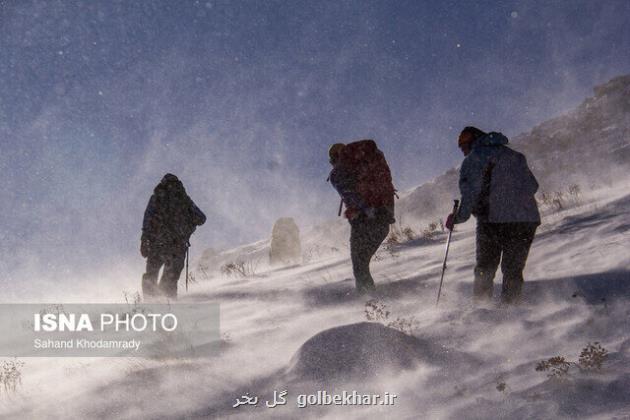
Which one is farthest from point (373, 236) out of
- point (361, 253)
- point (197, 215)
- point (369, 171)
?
point (197, 215)

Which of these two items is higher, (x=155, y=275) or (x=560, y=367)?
(x=155, y=275)

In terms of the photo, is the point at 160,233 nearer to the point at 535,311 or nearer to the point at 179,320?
the point at 179,320

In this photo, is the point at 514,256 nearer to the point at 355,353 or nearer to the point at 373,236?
the point at 373,236

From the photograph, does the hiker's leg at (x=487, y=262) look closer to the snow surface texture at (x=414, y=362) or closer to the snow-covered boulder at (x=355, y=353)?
the snow surface texture at (x=414, y=362)

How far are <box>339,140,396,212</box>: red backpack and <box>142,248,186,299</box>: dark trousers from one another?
11.9 ft

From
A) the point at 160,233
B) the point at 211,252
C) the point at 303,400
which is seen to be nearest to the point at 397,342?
the point at 303,400

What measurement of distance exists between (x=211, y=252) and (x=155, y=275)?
178ft

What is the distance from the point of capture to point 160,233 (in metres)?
7.80

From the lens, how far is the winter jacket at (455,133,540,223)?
4418 millimetres

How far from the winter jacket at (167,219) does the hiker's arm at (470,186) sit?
487 cm

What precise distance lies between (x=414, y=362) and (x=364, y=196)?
2.48 m

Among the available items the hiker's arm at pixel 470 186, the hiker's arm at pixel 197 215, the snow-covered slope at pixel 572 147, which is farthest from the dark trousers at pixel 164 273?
the snow-covered slope at pixel 572 147

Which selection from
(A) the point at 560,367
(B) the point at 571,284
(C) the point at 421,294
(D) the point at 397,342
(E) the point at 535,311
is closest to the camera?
(A) the point at 560,367

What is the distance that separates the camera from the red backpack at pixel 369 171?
5449 mm
